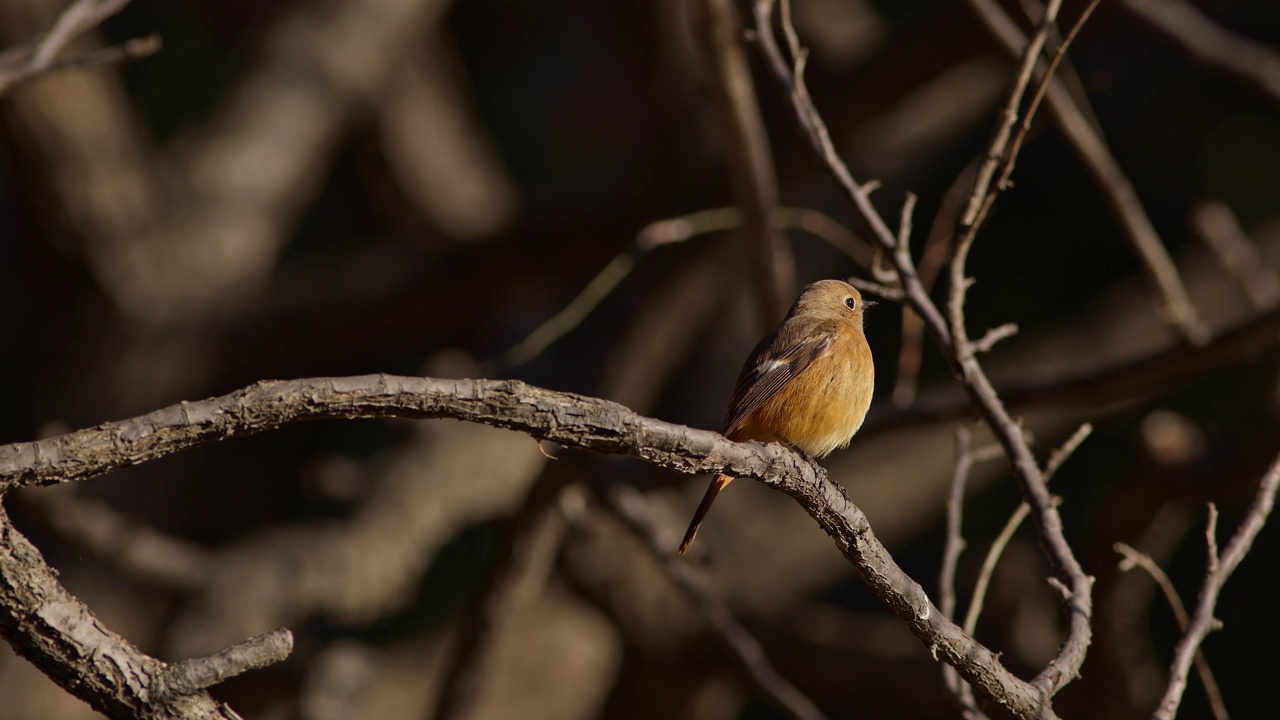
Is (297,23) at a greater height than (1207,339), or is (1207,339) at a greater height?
(297,23)

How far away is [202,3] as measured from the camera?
10.1 metres

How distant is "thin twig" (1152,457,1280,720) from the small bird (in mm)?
1134

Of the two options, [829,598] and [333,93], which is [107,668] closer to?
[333,93]

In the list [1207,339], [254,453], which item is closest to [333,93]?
[254,453]

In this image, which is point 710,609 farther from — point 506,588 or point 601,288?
point 601,288

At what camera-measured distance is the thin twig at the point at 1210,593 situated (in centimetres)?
232

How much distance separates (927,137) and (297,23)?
413 centimetres

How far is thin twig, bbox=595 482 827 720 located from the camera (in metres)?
3.73

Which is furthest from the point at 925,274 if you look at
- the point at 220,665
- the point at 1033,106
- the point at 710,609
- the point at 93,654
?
the point at 93,654

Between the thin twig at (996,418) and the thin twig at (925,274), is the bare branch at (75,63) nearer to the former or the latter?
the thin twig at (996,418)

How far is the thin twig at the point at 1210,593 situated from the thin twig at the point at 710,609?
140 cm

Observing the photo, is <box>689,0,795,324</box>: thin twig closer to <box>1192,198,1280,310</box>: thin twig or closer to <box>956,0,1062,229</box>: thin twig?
<box>956,0,1062,229</box>: thin twig

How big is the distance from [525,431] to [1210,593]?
1482 millimetres

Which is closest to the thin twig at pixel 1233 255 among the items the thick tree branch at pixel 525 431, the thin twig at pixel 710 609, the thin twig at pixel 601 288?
the thin twig at pixel 601 288
